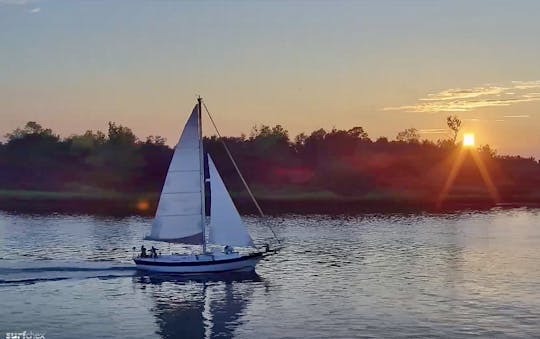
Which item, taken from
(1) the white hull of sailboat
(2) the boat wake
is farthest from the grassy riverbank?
(1) the white hull of sailboat

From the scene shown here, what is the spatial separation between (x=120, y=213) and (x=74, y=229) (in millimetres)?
32756

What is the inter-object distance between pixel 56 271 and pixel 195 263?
47.7ft

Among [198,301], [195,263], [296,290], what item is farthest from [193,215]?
[296,290]

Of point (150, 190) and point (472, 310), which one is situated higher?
point (150, 190)

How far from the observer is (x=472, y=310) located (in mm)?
56031

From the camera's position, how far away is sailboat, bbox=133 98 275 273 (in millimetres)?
67625

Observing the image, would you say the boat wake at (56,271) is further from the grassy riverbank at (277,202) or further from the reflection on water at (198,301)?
the grassy riverbank at (277,202)

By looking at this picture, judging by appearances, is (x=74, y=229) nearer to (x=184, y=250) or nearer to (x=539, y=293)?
(x=184, y=250)

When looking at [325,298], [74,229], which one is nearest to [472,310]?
[325,298]

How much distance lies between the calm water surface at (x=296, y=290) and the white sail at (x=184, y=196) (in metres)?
4.24

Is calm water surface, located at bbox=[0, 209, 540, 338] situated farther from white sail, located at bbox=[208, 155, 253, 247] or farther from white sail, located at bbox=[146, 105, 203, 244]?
white sail, located at bbox=[146, 105, 203, 244]

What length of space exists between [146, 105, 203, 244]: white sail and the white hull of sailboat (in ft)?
7.30

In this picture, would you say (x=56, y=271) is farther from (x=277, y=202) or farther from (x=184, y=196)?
(x=277, y=202)

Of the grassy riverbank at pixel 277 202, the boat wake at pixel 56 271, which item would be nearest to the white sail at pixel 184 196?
the boat wake at pixel 56 271
